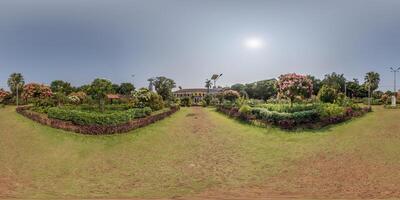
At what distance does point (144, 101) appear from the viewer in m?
31.4

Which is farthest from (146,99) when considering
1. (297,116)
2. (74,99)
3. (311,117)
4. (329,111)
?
(329,111)

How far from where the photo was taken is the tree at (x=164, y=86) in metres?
52.3

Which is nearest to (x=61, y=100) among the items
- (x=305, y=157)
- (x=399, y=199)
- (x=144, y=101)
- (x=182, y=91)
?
(x=144, y=101)

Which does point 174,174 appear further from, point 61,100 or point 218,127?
point 61,100

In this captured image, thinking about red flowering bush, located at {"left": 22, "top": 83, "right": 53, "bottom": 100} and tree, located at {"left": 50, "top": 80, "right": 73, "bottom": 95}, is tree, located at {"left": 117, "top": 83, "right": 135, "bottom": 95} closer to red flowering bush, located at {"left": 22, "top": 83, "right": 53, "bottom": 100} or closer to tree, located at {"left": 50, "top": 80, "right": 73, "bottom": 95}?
tree, located at {"left": 50, "top": 80, "right": 73, "bottom": 95}

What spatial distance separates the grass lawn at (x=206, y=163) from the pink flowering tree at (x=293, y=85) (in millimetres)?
4999

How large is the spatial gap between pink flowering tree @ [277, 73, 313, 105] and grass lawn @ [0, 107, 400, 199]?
4999mm

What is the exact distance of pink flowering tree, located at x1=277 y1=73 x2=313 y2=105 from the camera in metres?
22.4

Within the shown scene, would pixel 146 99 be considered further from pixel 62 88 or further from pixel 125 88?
pixel 125 88

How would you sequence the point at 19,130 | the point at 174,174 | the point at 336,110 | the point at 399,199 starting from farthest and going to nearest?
1. the point at 19,130
2. the point at 336,110
3. the point at 174,174
4. the point at 399,199

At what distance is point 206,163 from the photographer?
41.2 ft

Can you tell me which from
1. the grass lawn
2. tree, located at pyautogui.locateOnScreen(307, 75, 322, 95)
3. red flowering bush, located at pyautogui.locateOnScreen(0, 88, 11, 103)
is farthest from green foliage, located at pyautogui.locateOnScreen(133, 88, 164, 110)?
tree, located at pyautogui.locateOnScreen(307, 75, 322, 95)

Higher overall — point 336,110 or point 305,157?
point 336,110

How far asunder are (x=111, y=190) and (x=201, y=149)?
576cm
